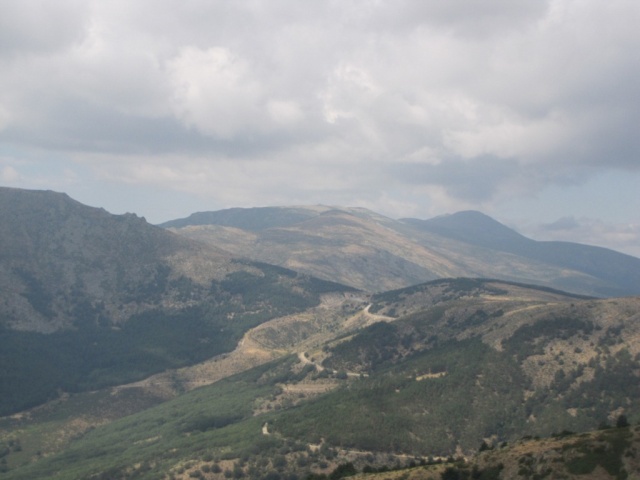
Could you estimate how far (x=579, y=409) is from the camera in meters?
177

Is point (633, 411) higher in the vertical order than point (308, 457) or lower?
higher

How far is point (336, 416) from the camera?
7672 inches

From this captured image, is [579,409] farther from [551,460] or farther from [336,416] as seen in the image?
[551,460]

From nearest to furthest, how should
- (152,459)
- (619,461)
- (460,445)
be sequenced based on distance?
(619,461) → (460,445) → (152,459)

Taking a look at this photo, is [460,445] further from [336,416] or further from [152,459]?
[152,459]

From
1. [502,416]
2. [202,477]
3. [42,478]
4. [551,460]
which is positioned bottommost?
[42,478]

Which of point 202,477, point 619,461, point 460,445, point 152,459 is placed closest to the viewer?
point 619,461

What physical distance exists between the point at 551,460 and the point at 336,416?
4101 inches

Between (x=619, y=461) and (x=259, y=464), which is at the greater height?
(x=619, y=461)

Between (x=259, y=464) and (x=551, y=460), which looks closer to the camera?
(x=551, y=460)

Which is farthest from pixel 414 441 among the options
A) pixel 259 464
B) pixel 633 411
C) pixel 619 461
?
pixel 619 461

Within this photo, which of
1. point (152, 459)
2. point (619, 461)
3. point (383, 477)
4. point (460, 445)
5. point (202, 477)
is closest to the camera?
point (619, 461)

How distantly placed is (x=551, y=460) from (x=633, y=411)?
85967 millimetres

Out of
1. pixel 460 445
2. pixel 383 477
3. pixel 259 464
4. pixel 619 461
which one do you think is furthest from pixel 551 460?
pixel 259 464
